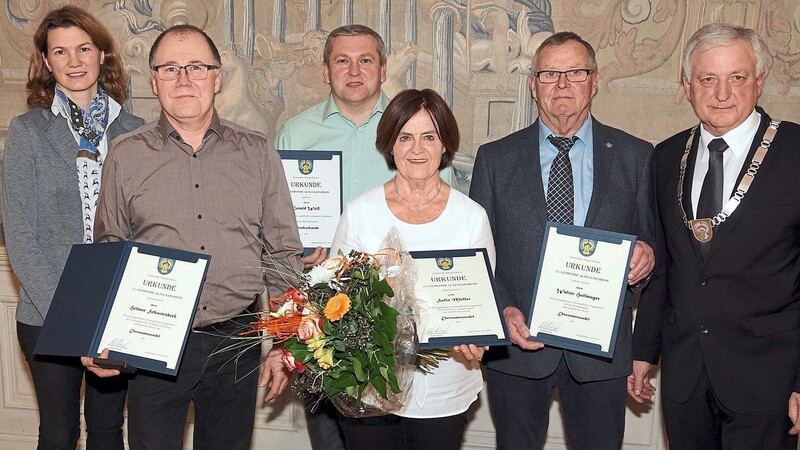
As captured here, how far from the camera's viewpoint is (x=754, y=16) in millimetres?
3996

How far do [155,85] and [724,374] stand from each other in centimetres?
247

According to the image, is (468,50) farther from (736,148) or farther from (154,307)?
(154,307)

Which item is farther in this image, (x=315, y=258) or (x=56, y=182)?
(x=315, y=258)

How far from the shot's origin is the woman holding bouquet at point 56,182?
3.13 m

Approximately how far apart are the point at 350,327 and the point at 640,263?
1.22 meters

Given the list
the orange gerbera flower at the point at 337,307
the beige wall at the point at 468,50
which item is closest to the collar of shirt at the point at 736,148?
the beige wall at the point at 468,50

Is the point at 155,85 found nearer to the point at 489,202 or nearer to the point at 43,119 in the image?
the point at 43,119

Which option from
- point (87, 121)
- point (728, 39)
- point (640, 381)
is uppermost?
point (728, 39)

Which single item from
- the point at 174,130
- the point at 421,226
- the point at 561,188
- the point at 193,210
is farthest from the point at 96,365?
the point at 561,188

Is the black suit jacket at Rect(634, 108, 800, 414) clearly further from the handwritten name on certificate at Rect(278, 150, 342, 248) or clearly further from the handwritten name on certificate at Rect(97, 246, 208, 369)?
the handwritten name on certificate at Rect(97, 246, 208, 369)

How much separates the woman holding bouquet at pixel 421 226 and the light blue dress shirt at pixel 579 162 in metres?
0.37

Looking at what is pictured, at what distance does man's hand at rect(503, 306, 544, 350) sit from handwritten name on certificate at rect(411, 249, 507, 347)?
225 millimetres

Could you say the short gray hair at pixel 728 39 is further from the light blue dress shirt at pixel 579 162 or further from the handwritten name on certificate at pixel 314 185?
the handwritten name on certificate at pixel 314 185

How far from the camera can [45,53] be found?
130 inches
